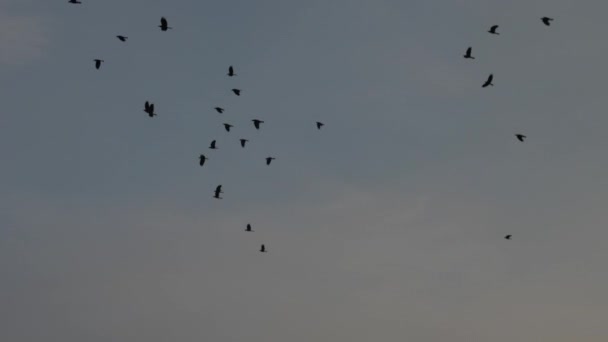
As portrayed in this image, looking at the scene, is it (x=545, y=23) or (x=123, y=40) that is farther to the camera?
(x=123, y=40)

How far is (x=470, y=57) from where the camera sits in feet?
258

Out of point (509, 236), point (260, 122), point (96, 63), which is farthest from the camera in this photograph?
point (509, 236)

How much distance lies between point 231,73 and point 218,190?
415 inches

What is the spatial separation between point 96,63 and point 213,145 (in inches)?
494

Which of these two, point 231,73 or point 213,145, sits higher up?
point 231,73

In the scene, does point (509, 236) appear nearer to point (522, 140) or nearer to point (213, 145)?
point (522, 140)

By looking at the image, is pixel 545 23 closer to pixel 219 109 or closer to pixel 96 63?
pixel 219 109

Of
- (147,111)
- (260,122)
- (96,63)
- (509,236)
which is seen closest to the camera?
(147,111)

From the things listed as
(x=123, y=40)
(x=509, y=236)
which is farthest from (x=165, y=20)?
(x=509, y=236)

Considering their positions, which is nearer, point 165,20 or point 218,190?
point 165,20

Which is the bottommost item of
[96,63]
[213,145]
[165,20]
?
[213,145]

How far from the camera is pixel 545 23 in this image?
74000 millimetres

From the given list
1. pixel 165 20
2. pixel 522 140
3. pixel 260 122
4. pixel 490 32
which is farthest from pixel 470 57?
pixel 165 20

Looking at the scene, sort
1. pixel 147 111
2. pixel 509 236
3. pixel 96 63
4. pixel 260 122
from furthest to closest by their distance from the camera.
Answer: pixel 509 236 → pixel 260 122 → pixel 96 63 → pixel 147 111
